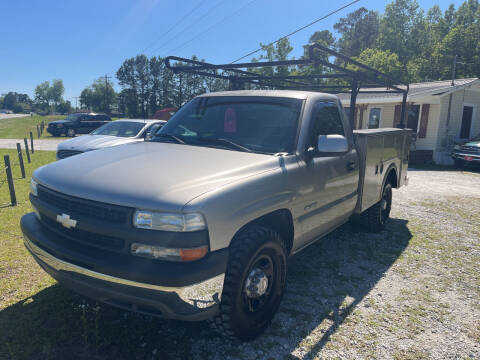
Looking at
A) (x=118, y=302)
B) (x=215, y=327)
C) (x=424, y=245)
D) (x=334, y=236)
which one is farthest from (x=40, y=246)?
(x=424, y=245)

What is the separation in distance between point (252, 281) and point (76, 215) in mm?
1357

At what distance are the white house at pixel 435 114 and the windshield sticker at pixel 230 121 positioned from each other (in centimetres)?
1485

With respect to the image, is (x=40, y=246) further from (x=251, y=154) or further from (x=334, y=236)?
(x=334, y=236)

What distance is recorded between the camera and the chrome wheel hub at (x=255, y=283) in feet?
8.69

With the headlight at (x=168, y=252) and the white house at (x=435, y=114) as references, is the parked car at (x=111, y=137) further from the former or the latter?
the white house at (x=435, y=114)

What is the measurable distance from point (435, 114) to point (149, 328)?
1787 cm

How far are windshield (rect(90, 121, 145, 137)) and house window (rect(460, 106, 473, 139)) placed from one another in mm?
17140

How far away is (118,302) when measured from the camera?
7.34 feet

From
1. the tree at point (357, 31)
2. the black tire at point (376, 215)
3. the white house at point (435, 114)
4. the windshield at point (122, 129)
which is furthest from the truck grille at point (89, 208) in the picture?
the tree at point (357, 31)

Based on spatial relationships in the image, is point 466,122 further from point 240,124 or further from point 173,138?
point 173,138

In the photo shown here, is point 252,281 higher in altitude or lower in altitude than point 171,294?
lower

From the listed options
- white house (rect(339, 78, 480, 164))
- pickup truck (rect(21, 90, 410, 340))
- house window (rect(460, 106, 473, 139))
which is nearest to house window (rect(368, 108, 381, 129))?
white house (rect(339, 78, 480, 164))

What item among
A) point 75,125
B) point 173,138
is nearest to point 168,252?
point 173,138

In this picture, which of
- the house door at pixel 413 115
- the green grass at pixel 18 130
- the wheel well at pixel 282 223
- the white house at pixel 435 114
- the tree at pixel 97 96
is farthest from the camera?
the tree at pixel 97 96
